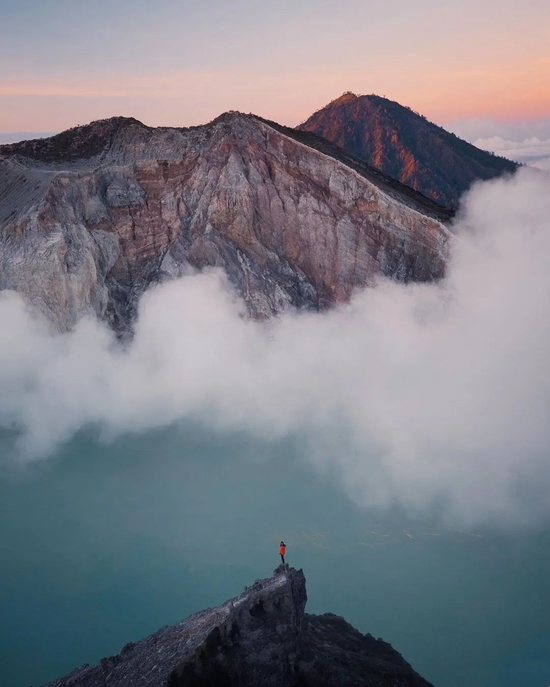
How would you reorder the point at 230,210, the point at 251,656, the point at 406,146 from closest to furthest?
the point at 251,656 < the point at 230,210 < the point at 406,146

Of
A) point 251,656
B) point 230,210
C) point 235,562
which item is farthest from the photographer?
point 230,210

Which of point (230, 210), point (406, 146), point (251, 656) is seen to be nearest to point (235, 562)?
point (251, 656)

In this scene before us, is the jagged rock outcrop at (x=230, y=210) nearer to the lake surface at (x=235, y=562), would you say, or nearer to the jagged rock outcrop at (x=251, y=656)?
the lake surface at (x=235, y=562)

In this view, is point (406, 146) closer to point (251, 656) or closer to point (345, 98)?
point (345, 98)

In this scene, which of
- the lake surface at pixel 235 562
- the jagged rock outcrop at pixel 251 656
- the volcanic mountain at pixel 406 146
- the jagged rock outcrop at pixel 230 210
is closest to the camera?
the jagged rock outcrop at pixel 251 656

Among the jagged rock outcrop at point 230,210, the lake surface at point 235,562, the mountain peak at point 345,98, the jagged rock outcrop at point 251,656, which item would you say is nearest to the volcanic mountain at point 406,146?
the mountain peak at point 345,98

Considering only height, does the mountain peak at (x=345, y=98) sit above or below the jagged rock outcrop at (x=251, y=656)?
above
